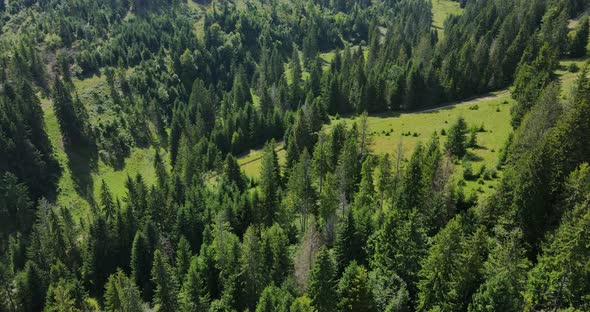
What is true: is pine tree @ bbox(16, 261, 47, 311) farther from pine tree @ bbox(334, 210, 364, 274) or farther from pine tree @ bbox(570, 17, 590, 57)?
pine tree @ bbox(570, 17, 590, 57)

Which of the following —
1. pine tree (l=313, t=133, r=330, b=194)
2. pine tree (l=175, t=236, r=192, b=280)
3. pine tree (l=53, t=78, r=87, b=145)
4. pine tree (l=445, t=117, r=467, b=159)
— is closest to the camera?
pine tree (l=175, t=236, r=192, b=280)

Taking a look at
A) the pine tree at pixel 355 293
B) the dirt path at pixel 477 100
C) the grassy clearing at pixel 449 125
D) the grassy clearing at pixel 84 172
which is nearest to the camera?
the pine tree at pixel 355 293

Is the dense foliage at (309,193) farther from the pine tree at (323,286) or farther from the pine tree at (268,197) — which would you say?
the pine tree at (268,197)

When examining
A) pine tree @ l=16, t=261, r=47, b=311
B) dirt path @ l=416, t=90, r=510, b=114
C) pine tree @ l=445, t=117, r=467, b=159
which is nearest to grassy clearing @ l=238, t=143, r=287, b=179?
pine tree @ l=445, t=117, r=467, b=159

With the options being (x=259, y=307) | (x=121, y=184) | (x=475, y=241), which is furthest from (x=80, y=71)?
(x=475, y=241)

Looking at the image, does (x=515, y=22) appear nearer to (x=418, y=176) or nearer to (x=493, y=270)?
(x=418, y=176)

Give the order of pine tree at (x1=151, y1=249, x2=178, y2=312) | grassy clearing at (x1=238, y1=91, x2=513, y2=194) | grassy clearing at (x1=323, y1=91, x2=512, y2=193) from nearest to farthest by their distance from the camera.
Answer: pine tree at (x1=151, y1=249, x2=178, y2=312)
grassy clearing at (x1=323, y1=91, x2=512, y2=193)
grassy clearing at (x1=238, y1=91, x2=513, y2=194)

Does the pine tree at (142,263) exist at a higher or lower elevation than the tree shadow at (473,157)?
lower

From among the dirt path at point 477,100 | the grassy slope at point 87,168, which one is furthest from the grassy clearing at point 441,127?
the grassy slope at point 87,168
